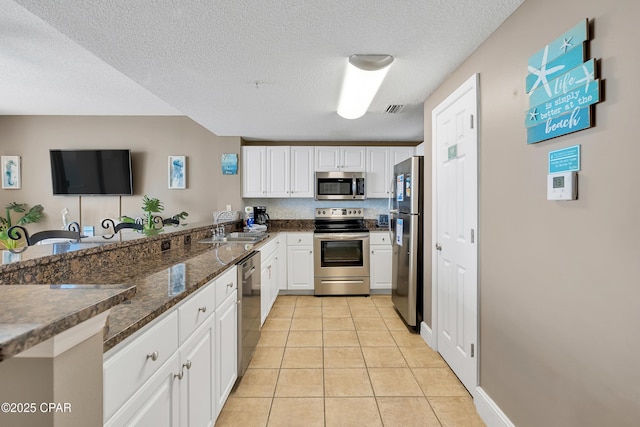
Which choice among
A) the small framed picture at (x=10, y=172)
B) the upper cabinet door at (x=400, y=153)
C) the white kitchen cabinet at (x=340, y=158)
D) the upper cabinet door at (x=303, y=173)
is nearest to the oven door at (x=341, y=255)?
the upper cabinet door at (x=303, y=173)

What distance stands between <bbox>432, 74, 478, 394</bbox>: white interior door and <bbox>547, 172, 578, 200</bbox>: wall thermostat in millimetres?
593

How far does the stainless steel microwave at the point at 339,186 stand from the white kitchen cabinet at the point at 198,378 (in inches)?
115

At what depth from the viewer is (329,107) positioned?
2.91 meters

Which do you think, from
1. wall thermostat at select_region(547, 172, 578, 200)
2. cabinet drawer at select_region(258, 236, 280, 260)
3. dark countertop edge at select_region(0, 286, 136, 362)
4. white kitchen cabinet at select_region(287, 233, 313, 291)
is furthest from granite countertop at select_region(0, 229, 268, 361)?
white kitchen cabinet at select_region(287, 233, 313, 291)

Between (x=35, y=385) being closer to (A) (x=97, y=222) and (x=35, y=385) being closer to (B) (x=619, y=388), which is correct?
(B) (x=619, y=388)

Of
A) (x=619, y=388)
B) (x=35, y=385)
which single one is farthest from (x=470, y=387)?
(x=35, y=385)

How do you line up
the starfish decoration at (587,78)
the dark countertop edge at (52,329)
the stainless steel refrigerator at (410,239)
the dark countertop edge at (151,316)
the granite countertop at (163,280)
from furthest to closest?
the stainless steel refrigerator at (410,239), the starfish decoration at (587,78), the granite countertop at (163,280), the dark countertop edge at (151,316), the dark countertop edge at (52,329)

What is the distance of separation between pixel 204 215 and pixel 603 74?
440cm

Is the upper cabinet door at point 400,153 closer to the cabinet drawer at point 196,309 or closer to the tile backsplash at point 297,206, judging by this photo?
the tile backsplash at point 297,206

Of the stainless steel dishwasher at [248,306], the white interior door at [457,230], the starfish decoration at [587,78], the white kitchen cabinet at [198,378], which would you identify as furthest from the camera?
the stainless steel dishwasher at [248,306]

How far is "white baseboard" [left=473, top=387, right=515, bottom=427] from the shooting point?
1.52 meters

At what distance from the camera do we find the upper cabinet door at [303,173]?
14.0 ft

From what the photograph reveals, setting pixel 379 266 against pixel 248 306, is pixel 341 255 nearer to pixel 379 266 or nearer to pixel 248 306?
pixel 379 266

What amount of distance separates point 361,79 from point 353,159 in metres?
2.24
